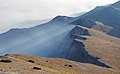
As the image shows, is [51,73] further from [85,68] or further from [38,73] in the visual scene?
[85,68]

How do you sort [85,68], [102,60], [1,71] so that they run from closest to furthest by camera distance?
[1,71] → [85,68] → [102,60]

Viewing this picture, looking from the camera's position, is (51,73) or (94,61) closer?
(51,73)

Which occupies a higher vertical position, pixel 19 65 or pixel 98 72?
pixel 19 65

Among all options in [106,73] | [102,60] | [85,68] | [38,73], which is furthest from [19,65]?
[102,60]

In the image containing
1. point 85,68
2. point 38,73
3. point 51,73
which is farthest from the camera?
point 85,68

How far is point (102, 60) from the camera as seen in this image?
194m

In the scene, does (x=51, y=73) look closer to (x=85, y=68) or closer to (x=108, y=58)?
(x=85, y=68)

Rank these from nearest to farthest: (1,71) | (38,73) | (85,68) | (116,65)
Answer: (1,71), (38,73), (85,68), (116,65)

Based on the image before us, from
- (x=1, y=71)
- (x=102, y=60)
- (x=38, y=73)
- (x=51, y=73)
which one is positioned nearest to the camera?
(x=1, y=71)

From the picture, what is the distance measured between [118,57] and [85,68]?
96.6 m

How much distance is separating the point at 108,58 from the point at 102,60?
426 centimetres

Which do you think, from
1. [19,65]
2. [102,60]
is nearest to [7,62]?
[19,65]

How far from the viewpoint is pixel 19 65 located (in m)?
72.6

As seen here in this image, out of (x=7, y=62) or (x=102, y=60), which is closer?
(x=7, y=62)
